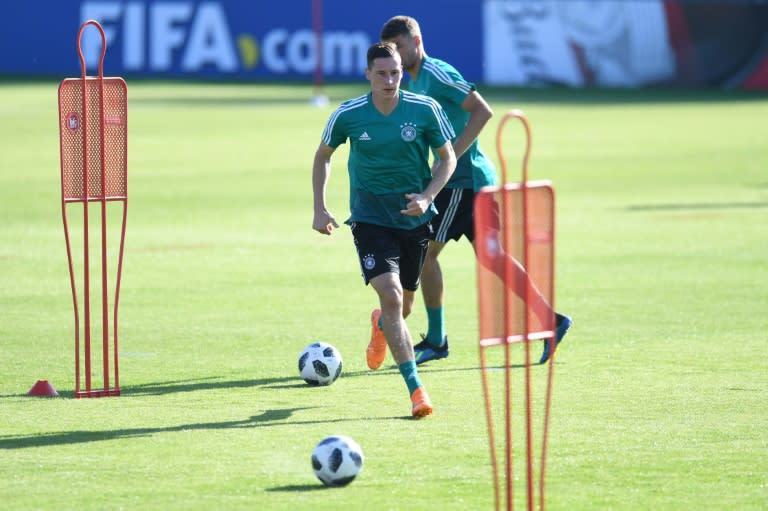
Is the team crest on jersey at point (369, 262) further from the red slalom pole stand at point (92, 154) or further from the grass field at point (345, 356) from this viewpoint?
the red slalom pole stand at point (92, 154)

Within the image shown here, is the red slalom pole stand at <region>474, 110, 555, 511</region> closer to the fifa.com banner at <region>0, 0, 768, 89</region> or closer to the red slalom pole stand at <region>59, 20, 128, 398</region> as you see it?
the red slalom pole stand at <region>59, 20, 128, 398</region>

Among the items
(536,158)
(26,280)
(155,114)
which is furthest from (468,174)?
(155,114)

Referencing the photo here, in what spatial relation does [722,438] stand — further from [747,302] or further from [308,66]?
[308,66]

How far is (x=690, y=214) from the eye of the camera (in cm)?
2003

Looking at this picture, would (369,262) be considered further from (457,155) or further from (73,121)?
(73,121)

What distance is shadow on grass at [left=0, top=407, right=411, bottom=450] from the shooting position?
8.34 meters

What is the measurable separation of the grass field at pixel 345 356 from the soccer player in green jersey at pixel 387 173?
31.7 inches

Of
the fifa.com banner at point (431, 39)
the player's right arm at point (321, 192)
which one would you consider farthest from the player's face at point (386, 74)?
the fifa.com banner at point (431, 39)

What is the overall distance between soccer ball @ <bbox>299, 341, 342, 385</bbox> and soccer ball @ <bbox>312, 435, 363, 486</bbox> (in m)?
2.50

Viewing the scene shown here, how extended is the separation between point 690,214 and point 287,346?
9.89 metres

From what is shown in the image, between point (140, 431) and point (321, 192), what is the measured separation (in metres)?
1.84

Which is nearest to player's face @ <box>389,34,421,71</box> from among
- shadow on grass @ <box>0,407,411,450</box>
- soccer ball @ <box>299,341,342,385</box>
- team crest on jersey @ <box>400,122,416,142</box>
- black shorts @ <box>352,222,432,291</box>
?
team crest on jersey @ <box>400,122,416,142</box>

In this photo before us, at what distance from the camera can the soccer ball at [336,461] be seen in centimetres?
736

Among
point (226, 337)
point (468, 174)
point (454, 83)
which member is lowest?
point (226, 337)
